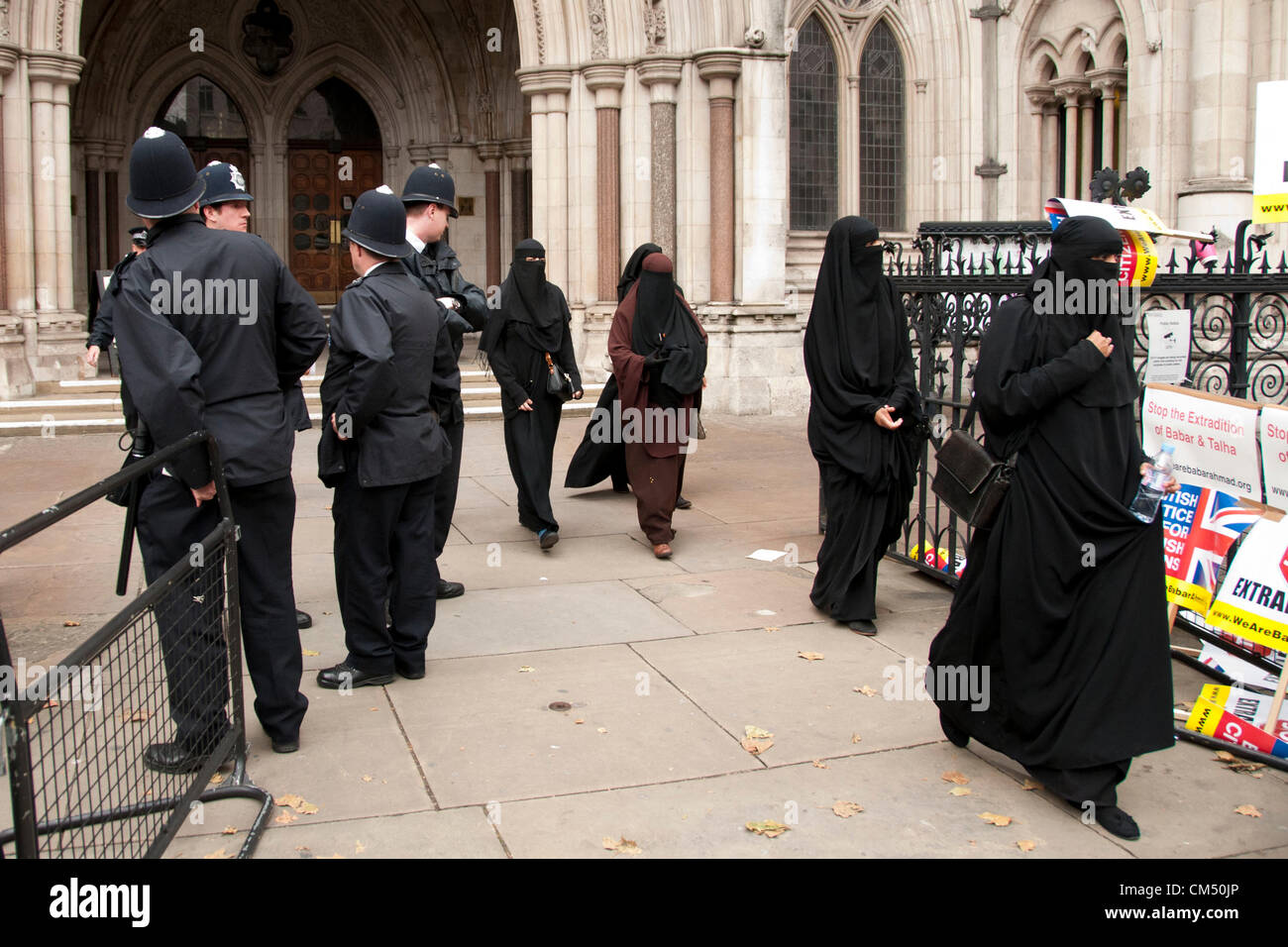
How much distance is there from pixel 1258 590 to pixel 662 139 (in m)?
11.6

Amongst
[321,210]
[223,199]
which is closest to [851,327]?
[223,199]

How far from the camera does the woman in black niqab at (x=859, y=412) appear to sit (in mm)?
6168

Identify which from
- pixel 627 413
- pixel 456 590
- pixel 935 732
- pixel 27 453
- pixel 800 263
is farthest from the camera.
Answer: pixel 800 263

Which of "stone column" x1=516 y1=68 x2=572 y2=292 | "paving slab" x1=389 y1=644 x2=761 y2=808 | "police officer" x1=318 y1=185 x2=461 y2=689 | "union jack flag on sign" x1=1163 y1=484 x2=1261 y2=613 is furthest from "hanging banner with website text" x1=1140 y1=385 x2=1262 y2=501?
"stone column" x1=516 y1=68 x2=572 y2=292

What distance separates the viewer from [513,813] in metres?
4.20

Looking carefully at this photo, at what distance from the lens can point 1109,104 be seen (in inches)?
634

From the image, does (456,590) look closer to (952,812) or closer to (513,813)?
(513,813)

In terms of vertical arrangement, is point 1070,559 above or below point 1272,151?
below

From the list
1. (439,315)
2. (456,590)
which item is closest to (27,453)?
(456,590)

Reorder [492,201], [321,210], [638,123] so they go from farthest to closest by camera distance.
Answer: [321,210]
[492,201]
[638,123]

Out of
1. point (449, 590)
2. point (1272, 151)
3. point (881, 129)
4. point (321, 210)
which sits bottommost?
point (449, 590)

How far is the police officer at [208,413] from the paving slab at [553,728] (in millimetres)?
622

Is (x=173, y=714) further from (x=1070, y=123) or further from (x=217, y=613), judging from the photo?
(x=1070, y=123)
